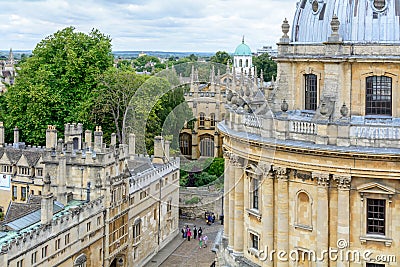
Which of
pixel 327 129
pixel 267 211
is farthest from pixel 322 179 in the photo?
pixel 267 211

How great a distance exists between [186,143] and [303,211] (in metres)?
9.22

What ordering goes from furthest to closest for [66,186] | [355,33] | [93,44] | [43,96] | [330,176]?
[93,44]
[43,96]
[66,186]
[355,33]
[330,176]

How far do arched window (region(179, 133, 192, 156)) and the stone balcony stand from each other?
4352 mm

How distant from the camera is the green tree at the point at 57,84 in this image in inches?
2234

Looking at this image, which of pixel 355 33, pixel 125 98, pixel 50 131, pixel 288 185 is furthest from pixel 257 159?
pixel 125 98

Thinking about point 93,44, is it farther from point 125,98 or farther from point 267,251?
point 267,251

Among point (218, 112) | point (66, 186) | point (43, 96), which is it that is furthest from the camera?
point (43, 96)

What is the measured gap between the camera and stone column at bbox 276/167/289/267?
94.4 feet

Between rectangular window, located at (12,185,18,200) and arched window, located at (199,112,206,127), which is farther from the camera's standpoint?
rectangular window, located at (12,185,18,200)

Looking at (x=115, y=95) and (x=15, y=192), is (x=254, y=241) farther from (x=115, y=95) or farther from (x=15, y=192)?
(x=115, y=95)

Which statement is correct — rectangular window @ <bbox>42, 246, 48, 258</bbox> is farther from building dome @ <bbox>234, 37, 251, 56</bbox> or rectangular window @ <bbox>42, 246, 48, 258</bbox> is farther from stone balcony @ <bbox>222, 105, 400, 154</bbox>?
building dome @ <bbox>234, 37, 251, 56</bbox>

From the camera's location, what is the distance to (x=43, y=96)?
186 ft

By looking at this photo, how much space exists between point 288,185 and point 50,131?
75.4 ft

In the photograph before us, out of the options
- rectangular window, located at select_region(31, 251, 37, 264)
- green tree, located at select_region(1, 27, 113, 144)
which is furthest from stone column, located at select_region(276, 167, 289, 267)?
green tree, located at select_region(1, 27, 113, 144)
